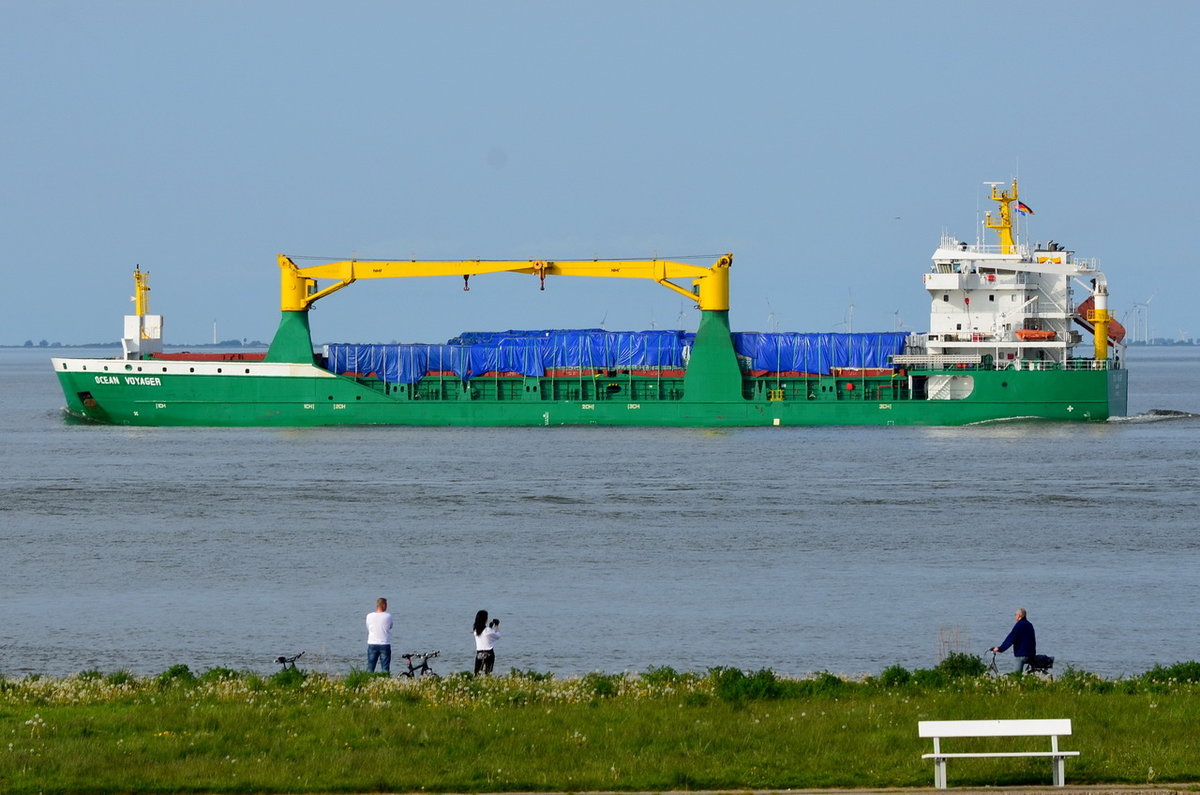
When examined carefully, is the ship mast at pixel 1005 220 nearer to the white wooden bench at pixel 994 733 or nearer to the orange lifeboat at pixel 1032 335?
the orange lifeboat at pixel 1032 335

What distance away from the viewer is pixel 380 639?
20000 millimetres

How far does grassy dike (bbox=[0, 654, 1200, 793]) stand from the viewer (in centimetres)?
1391

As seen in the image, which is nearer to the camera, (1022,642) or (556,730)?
(556,730)

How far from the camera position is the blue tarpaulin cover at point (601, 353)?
7106cm

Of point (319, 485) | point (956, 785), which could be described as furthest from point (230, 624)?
point (319, 485)

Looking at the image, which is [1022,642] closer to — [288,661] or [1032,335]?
[288,661]

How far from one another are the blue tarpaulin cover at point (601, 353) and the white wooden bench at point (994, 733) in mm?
57376

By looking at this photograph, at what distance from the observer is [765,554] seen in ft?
115

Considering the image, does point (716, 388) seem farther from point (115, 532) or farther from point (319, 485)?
point (115, 532)

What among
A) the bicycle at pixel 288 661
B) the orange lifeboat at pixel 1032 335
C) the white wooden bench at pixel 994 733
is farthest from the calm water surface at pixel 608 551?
the white wooden bench at pixel 994 733

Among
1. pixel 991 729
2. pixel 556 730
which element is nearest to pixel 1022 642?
pixel 991 729

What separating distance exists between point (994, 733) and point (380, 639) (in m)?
8.86

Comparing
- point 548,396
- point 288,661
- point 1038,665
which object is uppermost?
point 548,396

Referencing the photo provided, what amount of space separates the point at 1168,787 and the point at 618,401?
57.7 metres
